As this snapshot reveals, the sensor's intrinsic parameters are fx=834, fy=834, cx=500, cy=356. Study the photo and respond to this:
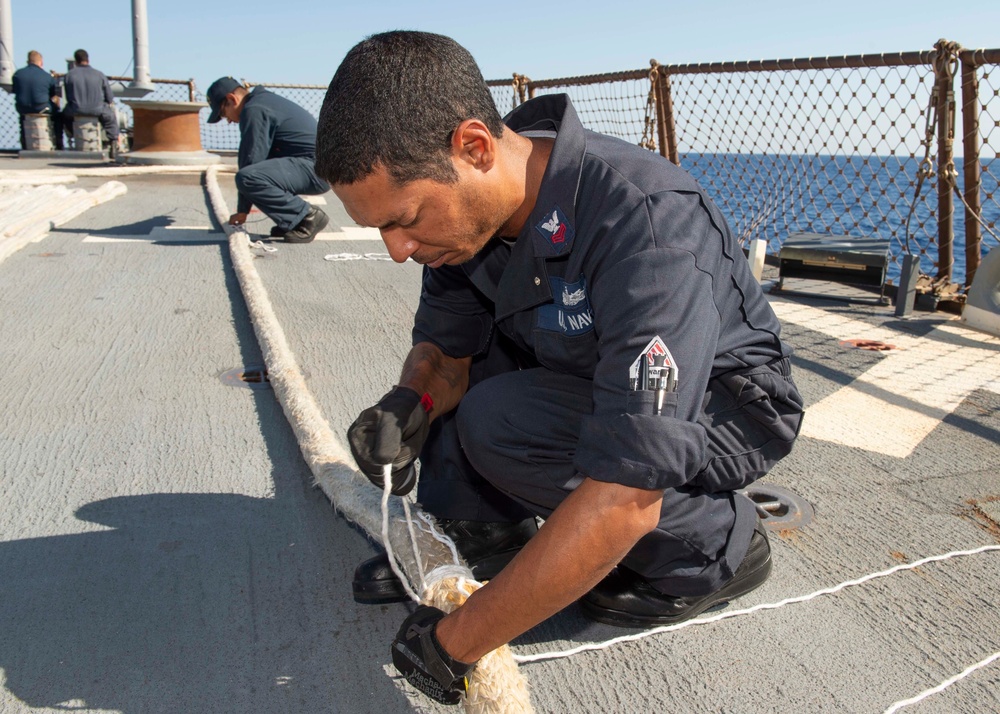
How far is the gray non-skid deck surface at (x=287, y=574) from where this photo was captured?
137 centimetres

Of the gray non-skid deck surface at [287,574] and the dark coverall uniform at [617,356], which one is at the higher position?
the dark coverall uniform at [617,356]

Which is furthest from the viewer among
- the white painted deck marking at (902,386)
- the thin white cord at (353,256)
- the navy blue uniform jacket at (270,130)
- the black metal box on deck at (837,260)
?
the navy blue uniform jacket at (270,130)

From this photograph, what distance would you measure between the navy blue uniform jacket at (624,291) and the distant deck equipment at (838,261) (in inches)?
105

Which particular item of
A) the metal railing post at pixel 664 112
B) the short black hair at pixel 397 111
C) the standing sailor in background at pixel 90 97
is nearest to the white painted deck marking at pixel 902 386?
the short black hair at pixel 397 111

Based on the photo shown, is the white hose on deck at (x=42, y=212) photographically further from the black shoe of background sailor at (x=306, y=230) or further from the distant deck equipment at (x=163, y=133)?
the distant deck equipment at (x=163, y=133)

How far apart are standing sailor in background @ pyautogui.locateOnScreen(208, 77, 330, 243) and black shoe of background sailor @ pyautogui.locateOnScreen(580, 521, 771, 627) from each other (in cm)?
381

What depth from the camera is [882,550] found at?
1.77 m

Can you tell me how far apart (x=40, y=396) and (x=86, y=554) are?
0.98 meters

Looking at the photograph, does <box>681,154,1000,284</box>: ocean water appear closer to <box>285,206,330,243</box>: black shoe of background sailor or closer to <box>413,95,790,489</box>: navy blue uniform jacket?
<box>285,206,330,243</box>: black shoe of background sailor

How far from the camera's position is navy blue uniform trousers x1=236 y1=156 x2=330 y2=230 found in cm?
482

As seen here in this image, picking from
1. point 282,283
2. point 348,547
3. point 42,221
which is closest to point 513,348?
point 348,547

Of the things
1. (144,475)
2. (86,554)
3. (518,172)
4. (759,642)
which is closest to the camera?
(518,172)

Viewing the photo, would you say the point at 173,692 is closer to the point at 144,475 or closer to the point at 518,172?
the point at 144,475

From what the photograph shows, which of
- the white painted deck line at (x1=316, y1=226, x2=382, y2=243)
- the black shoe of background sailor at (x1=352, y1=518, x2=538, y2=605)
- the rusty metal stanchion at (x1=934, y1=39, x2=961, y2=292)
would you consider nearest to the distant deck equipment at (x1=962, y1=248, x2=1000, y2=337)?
the rusty metal stanchion at (x1=934, y1=39, x2=961, y2=292)
